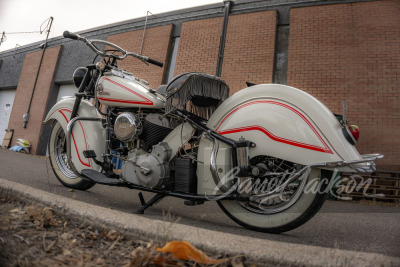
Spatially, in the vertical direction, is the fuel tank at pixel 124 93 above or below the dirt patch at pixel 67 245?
above

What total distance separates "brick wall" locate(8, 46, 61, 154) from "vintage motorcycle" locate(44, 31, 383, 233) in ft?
28.6

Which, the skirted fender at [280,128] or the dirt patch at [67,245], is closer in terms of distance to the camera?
the dirt patch at [67,245]

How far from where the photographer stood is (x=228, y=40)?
Result: 263 inches

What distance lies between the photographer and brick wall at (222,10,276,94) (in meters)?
6.14

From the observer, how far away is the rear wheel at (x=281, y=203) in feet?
5.36

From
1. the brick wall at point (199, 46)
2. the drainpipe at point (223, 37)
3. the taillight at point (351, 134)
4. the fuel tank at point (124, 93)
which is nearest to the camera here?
the taillight at point (351, 134)

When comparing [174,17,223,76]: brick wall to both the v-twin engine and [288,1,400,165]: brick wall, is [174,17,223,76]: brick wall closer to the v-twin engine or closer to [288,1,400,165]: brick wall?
[288,1,400,165]: brick wall

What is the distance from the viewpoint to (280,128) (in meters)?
1.74

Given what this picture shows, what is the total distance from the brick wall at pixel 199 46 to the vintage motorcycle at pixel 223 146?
4479 mm

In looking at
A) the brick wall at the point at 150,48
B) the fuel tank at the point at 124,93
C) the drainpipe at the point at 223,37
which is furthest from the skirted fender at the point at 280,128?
the brick wall at the point at 150,48

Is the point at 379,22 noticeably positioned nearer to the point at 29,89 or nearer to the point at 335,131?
the point at 335,131

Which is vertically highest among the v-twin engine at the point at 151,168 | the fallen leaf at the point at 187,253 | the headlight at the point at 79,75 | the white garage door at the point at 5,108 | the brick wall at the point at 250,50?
the brick wall at the point at 250,50

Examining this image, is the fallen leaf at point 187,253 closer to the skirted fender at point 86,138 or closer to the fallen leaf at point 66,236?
the fallen leaf at point 66,236

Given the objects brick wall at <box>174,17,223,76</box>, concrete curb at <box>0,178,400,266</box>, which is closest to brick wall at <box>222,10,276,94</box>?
brick wall at <box>174,17,223,76</box>
